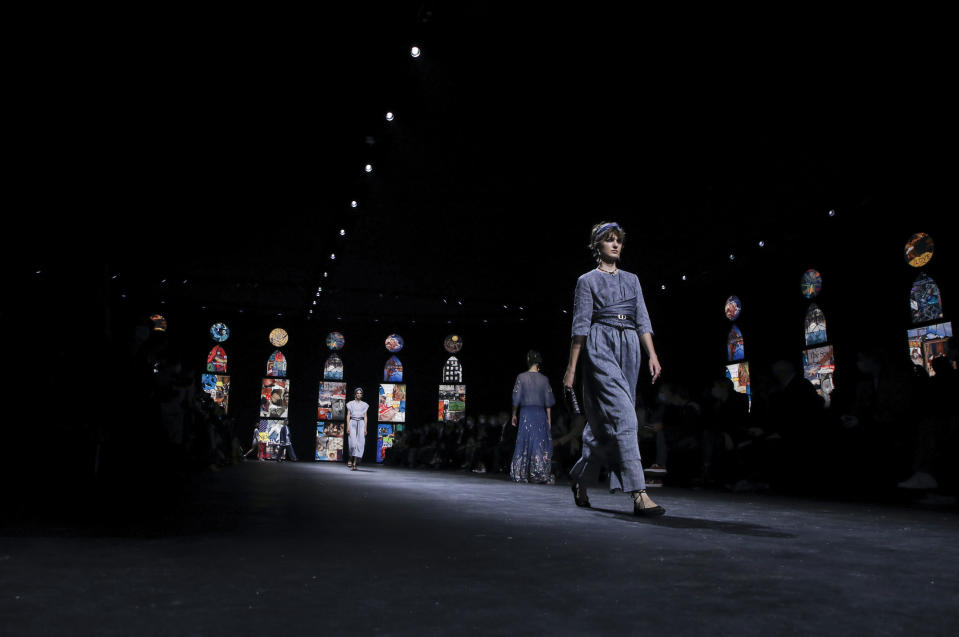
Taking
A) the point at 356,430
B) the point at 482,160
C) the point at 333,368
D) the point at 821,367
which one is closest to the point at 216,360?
the point at 333,368

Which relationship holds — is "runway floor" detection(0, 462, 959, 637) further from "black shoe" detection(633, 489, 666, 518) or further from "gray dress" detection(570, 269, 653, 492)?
"gray dress" detection(570, 269, 653, 492)

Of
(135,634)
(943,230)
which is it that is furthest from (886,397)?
(943,230)

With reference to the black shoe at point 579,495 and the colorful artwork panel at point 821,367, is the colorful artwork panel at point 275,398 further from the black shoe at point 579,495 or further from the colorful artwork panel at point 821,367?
the black shoe at point 579,495

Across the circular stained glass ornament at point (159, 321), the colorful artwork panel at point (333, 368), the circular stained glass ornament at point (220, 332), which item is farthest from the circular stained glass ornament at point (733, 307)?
the circular stained glass ornament at point (159, 321)

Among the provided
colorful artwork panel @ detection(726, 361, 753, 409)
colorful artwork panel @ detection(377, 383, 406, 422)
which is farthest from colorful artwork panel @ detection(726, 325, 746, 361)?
colorful artwork panel @ detection(377, 383, 406, 422)

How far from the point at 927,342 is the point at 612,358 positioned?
10.4 meters

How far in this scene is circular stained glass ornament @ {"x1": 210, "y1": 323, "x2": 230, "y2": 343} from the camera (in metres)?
23.1

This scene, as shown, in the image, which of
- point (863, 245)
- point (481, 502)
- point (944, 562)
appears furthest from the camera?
point (863, 245)

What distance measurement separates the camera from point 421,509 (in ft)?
12.8

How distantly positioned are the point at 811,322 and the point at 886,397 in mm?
9104

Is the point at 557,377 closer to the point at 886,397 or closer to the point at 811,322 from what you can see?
the point at 811,322

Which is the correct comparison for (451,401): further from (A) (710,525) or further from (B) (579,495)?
(A) (710,525)

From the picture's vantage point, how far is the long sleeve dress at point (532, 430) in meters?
7.74

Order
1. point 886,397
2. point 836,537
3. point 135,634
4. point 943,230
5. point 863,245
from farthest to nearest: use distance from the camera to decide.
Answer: point 863,245 < point 943,230 < point 886,397 < point 836,537 < point 135,634
